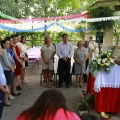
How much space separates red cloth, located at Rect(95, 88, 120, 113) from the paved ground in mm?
197

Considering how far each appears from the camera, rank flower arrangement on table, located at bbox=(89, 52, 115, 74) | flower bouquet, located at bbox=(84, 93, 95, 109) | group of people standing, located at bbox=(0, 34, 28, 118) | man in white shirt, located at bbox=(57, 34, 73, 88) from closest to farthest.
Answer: group of people standing, located at bbox=(0, 34, 28, 118), flower arrangement on table, located at bbox=(89, 52, 115, 74), flower bouquet, located at bbox=(84, 93, 95, 109), man in white shirt, located at bbox=(57, 34, 73, 88)

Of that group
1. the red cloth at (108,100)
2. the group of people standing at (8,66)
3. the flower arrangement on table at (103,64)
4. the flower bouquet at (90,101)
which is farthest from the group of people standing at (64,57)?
the red cloth at (108,100)

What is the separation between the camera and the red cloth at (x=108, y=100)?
15.6 feet

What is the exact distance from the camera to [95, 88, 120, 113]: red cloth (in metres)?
4.77

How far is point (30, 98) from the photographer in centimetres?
620

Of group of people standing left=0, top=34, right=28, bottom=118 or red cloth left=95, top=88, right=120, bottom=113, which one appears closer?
group of people standing left=0, top=34, right=28, bottom=118

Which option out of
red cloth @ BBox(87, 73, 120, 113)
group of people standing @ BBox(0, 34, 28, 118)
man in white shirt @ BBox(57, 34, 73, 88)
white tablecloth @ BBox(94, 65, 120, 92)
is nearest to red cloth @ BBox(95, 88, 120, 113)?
red cloth @ BBox(87, 73, 120, 113)

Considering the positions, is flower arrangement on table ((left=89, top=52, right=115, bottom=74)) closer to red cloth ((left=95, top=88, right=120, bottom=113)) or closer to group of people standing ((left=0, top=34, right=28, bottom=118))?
red cloth ((left=95, top=88, right=120, bottom=113))

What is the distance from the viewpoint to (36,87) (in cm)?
740

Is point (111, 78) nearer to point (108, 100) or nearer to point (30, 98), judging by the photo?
point (108, 100)

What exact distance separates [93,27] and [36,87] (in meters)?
6.92

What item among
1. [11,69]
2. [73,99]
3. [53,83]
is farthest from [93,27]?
[11,69]

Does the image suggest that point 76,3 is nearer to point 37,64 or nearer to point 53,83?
point 37,64

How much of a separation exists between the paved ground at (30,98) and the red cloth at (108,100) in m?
0.20
